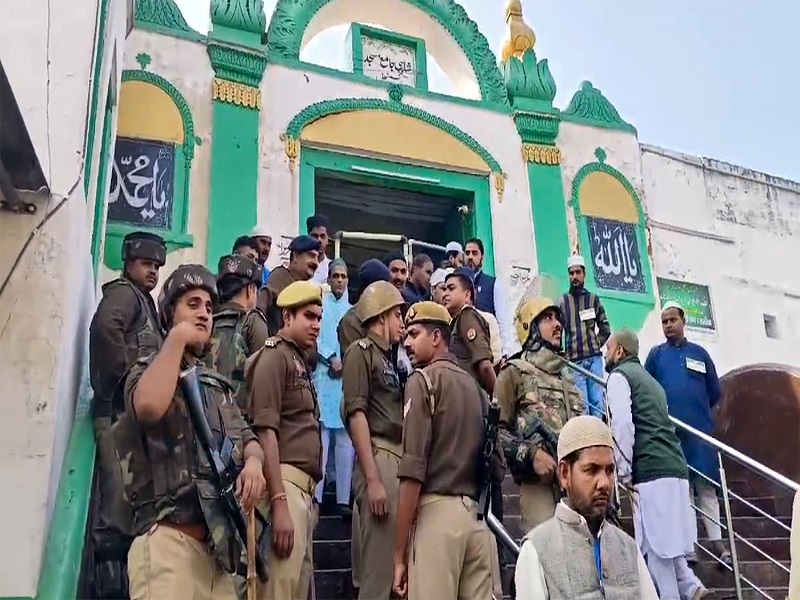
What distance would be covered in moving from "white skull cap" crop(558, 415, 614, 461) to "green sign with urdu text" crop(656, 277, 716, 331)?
693cm

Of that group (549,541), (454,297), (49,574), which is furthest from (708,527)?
(49,574)

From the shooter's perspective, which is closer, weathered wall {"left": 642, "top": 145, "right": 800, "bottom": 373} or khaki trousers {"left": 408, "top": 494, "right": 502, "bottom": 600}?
khaki trousers {"left": 408, "top": 494, "right": 502, "bottom": 600}

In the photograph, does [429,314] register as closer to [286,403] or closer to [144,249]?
[286,403]

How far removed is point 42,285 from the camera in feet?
10.4

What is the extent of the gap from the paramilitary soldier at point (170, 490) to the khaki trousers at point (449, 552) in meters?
0.71

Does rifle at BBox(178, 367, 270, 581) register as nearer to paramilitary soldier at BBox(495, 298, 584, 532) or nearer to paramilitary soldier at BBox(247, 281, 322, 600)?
paramilitary soldier at BBox(247, 281, 322, 600)

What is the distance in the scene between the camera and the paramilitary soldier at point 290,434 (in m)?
2.86

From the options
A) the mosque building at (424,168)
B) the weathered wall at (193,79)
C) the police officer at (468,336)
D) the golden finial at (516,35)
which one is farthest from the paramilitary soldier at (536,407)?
the golden finial at (516,35)

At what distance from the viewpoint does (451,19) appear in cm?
938

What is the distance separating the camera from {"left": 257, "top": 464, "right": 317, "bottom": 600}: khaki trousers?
9.29ft

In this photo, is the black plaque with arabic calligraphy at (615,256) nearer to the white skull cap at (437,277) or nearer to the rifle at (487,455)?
the white skull cap at (437,277)

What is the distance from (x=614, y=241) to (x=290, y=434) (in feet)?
21.8

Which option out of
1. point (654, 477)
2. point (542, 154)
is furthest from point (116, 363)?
point (542, 154)

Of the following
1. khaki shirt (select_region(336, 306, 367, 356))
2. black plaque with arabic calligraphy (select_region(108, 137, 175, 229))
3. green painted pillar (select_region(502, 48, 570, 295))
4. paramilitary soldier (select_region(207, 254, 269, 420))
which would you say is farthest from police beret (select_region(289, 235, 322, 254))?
green painted pillar (select_region(502, 48, 570, 295))
